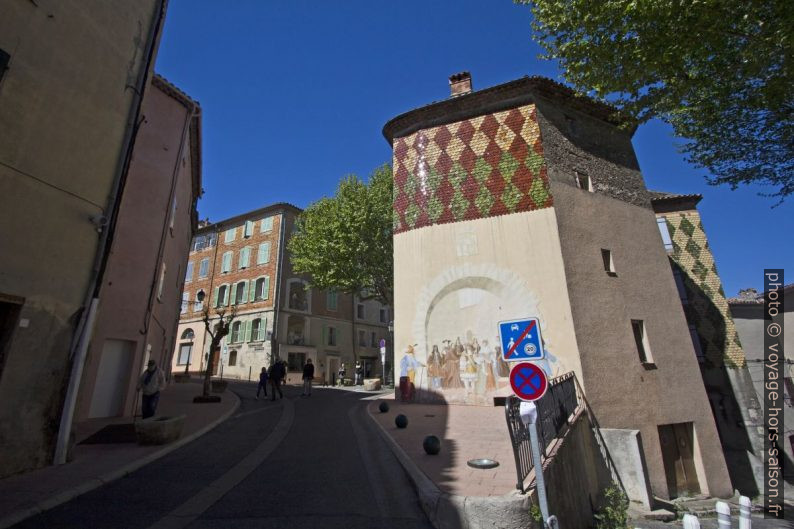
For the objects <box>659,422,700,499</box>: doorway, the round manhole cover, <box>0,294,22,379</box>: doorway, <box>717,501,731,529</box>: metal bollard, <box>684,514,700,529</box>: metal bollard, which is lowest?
<box>659,422,700,499</box>: doorway

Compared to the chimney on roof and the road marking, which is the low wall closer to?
the road marking

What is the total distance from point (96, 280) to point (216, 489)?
170 inches

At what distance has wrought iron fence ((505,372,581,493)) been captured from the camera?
180 inches

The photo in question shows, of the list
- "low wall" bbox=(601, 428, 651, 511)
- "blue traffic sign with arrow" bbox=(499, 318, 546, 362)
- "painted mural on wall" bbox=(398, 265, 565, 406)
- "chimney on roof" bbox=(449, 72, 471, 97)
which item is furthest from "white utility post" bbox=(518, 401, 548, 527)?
"chimney on roof" bbox=(449, 72, 471, 97)

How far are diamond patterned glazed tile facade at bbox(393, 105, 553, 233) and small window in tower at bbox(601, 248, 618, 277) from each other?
9.32ft

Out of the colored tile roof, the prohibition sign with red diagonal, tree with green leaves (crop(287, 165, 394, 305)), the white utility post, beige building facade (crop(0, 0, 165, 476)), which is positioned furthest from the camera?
tree with green leaves (crop(287, 165, 394, 305))

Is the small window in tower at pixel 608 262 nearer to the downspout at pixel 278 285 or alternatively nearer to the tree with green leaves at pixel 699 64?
the tree with green leaves at pixel 699 64

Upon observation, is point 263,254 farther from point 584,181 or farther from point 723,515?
point 723,515

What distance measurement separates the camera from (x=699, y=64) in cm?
793

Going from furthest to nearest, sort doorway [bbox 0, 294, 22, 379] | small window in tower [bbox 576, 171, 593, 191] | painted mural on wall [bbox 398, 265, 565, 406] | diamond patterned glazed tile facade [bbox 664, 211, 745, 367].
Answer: diamond patterned glazed tile facade [bbox 664, 211, 745, 367] < small window in tower [bbox 576, 171, 593, 191] < painted mural on wall [bbox 398, 265, 565, 406] < doorway [bbox 0, 294, 22, 379]

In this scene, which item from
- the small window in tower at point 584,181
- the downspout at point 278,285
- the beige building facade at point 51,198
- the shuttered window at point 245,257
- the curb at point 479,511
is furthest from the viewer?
the shuttered window at point 245,257

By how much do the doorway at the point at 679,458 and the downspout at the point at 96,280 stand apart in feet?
47.8

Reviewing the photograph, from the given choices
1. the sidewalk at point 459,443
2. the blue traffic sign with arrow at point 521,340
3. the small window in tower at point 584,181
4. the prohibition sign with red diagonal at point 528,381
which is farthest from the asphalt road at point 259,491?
the small window in tower at point 584,181

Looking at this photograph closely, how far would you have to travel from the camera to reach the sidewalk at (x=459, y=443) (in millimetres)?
4590
